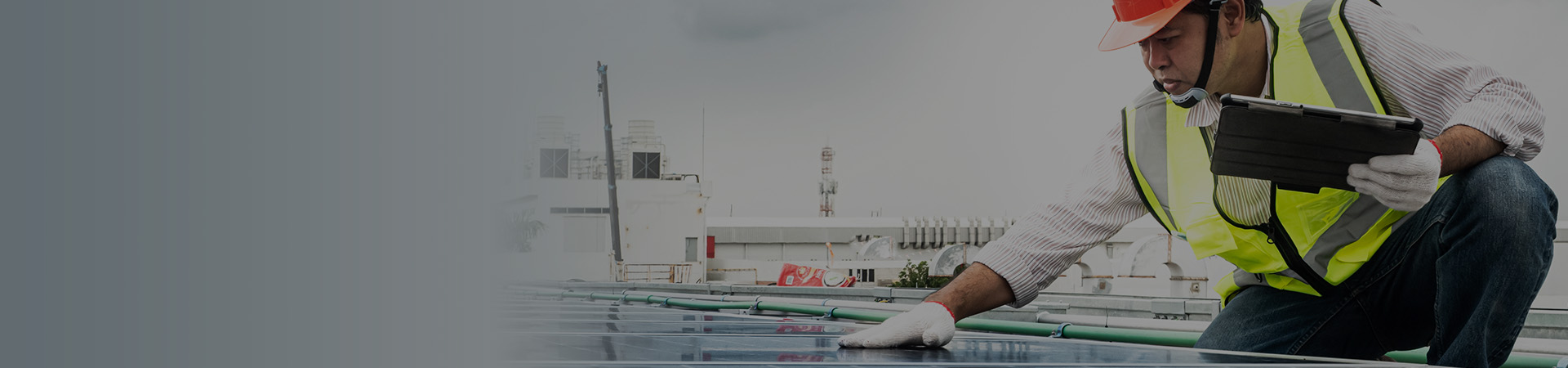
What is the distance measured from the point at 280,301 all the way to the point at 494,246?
0.27 metres

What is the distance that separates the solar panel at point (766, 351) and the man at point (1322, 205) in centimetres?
17

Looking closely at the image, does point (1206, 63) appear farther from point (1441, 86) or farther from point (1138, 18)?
point (1441, 86)

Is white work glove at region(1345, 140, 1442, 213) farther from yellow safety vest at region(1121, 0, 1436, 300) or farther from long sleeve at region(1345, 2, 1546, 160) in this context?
yellow safety vest at region(1121, 0, 1436, 300)

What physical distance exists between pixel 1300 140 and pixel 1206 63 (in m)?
0.52

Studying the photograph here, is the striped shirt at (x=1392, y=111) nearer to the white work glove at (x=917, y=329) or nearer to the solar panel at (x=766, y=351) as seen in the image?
→ the solar panel at (x=766, y=351)

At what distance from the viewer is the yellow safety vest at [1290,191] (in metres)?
2.53

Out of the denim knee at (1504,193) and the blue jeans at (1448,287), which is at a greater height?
the denim knee at (1504,193)

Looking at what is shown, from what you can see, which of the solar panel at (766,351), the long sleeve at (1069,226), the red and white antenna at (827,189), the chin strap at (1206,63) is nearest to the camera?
the solar panel at (766,351)

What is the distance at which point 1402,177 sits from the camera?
2.18 m

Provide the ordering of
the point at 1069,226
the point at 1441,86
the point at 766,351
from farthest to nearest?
1. the point at 1069,226
2. the point at 1441,86
3. the point at 766,351

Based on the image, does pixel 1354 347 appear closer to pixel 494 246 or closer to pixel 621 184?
pixel 494 246

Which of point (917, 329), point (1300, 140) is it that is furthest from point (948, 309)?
point (1300, 140)

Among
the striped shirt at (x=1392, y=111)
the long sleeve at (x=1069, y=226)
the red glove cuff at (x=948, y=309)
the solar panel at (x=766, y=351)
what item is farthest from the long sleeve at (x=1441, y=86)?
the red glove cuff at (x=948, y=309)
